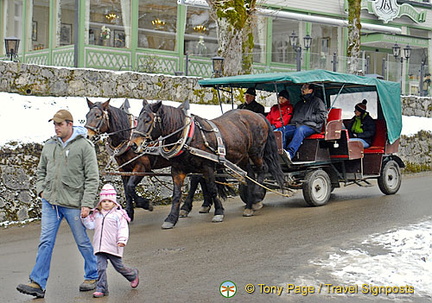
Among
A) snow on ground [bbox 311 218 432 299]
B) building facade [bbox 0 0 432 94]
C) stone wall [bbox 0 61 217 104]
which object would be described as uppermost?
building facade [bbox 0 0 432 94]

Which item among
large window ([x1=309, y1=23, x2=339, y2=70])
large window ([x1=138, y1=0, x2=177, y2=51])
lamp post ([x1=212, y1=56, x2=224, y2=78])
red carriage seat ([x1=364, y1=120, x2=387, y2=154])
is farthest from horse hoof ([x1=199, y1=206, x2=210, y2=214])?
large window ([x1=309, y1=23, x2=339, y2=70])

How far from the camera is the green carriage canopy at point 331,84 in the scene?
11336 millimetres

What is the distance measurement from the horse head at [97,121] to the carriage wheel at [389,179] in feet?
19.8

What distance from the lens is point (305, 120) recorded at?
1180 cm

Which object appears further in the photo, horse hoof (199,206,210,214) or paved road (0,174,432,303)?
horse hoof (199,206,210,214)

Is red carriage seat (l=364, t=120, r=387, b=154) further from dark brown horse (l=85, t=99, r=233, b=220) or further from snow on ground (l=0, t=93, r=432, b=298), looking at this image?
dark brown horse (l=85, t=99, r=233, b=220)

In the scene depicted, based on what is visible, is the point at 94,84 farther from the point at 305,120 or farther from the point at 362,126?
the point at 362,126

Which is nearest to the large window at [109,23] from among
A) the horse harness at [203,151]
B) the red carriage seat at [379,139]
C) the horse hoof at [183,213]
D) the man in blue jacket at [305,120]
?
the man in blue jacket at [305,120]

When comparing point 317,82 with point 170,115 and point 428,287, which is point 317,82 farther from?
point 428,287

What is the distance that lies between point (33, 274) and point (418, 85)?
21479 mm

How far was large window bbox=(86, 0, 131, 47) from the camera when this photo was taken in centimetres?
2098

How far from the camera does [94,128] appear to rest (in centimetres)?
985

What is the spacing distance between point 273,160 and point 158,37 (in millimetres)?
12390

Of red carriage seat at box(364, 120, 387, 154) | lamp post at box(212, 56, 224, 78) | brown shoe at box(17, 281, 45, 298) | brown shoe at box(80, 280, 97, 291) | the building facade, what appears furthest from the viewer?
the building facade
